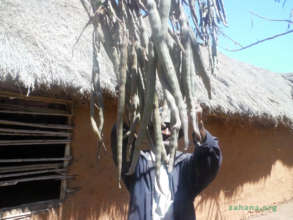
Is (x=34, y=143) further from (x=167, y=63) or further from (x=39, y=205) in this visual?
(x=167, y=63)

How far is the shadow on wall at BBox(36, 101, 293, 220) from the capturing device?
3.23m

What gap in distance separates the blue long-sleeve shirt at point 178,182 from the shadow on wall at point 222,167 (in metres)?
1.43

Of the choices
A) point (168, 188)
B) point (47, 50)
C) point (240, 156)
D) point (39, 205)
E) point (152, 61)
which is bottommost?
point (39, 205)

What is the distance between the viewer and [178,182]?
6.39 ft

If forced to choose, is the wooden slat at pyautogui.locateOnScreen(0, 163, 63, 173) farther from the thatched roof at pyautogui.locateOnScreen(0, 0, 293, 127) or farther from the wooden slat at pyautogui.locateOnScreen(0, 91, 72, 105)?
Result: the thatched roof at pyautogui.locateOnScreen(0, 0, 293, 127)

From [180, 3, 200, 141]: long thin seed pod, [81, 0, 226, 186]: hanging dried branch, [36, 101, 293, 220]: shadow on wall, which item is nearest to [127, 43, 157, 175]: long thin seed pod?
[81, 0, 226, 186]: hanging dried branch

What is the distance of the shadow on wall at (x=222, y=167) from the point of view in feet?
10.6

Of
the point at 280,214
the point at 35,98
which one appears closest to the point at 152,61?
the point at 35,98

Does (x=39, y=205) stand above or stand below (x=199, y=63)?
below

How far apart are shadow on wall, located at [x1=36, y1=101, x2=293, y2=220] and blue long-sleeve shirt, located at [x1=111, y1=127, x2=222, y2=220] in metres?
1.43

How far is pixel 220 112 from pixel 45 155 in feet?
8.88

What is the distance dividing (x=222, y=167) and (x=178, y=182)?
3.40m

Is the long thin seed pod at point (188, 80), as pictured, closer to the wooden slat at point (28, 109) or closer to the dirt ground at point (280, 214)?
the wooden slat at point (28, 109)

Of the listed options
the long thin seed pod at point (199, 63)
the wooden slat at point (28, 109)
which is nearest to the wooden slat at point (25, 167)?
the wooden slat at point (28, 109)
